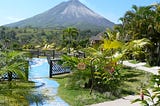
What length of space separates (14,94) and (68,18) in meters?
182

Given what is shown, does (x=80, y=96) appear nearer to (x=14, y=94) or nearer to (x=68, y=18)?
(x=14, y=94)

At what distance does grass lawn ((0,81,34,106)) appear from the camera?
5848mm

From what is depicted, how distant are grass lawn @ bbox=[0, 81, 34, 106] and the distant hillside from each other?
15953cm

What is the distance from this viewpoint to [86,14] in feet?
642

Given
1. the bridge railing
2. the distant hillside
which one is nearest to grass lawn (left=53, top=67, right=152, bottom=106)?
the bridge railing

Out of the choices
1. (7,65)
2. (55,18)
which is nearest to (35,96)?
(7,65)

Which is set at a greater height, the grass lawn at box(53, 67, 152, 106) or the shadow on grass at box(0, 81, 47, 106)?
the shadow on grass at box(0, 81, 47, 106)

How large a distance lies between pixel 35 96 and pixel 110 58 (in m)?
6.33

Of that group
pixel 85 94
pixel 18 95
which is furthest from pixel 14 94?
pixel 85 94

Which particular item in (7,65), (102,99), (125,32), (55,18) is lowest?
Answer: (102,99)

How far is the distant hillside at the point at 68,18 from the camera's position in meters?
172

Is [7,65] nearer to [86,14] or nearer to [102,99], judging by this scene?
[102,99]

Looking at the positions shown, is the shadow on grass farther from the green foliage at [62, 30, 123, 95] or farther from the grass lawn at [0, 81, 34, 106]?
the green foliage at [62, 30, 123, 95]

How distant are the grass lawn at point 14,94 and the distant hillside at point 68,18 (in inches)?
6281
